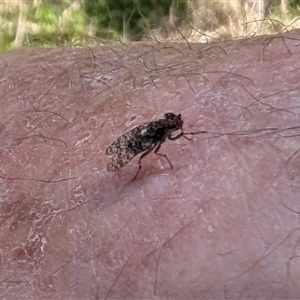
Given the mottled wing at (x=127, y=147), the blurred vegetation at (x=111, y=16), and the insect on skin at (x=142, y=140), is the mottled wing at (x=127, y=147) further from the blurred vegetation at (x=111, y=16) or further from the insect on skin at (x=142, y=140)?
the blurred vegetation at (x=111, y=16)

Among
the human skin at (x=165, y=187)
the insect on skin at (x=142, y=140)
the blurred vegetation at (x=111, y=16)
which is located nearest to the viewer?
the human skin at (x=165, y=187)

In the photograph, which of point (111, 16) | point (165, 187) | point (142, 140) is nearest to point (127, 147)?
point (142, 140)

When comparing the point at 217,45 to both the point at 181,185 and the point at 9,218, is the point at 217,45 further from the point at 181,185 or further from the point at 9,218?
the point at 9,218

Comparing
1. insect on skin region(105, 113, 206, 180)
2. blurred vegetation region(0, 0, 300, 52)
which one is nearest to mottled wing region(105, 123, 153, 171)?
insect on skin region(105, 113, 206, 180)

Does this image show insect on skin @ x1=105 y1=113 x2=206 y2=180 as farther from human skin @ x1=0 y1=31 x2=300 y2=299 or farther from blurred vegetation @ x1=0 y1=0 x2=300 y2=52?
blurred vegetation @ x1=0 y1=0 x2=300 y2=52

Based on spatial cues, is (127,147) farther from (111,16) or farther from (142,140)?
(111,16)

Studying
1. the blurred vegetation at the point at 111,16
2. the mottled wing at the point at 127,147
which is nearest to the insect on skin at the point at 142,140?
the mottled wing at the point at 127,147

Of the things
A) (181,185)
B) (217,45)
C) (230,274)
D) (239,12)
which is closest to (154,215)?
(181,185)
